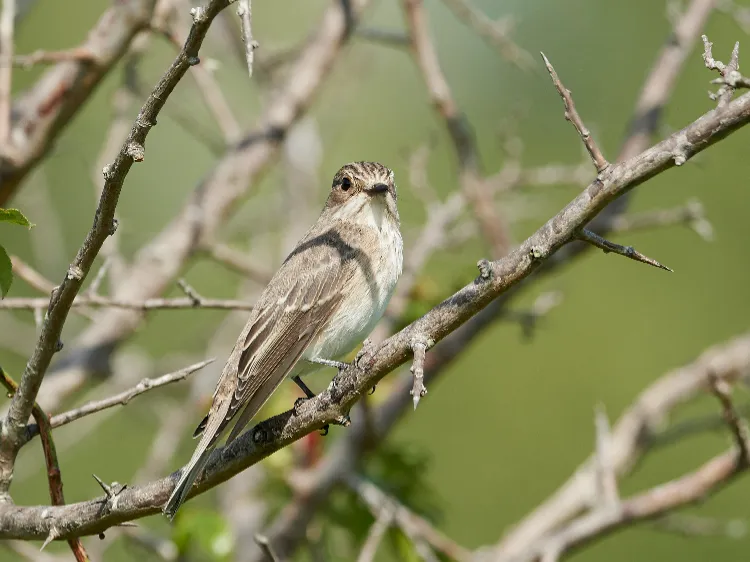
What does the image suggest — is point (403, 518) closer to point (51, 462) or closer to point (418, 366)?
point (51, 462)

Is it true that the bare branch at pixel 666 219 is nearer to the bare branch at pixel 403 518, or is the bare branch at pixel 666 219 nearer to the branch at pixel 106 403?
the bare branch at pixel 403 518

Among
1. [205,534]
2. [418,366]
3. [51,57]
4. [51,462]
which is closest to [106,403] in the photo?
[51,462]

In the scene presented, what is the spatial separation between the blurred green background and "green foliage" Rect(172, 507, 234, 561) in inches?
138

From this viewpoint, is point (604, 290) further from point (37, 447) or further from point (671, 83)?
point (37, 447)

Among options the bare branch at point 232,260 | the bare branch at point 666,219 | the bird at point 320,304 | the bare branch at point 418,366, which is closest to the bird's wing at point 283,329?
the bird at point 320,304

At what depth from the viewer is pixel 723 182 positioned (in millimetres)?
10445

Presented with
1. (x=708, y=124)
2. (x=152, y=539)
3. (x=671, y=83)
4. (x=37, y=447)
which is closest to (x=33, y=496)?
(x=37, y=447)

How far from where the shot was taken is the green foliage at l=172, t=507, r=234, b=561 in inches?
169

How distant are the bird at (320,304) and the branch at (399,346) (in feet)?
1.78

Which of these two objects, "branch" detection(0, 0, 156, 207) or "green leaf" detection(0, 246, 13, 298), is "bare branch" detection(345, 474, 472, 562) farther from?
"green leaf" detection(0, 246, 13, 298)

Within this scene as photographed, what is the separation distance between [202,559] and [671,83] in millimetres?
4145

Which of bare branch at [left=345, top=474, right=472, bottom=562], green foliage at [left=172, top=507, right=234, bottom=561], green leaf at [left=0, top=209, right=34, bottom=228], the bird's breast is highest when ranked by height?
the bird's breast

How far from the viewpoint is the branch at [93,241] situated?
2152mm

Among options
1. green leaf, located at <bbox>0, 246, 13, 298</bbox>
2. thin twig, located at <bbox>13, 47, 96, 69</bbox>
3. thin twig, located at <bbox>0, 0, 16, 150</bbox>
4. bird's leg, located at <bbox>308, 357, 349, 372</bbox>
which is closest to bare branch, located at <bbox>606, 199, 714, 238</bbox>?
bird's leg, located at <bbox>308, 357, 349, 372</bbox>
